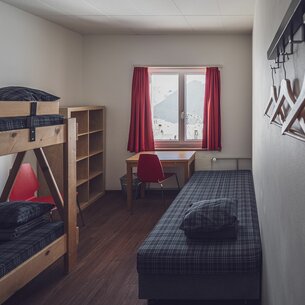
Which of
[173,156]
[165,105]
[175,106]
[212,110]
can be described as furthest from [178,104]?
[173,156]

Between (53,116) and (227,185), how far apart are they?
246 centimetres

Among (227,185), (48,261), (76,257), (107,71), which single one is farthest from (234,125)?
(48,261)

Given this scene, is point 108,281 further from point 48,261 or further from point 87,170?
point 87,170

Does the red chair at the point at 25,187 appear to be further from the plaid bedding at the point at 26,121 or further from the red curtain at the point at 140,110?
the red curtain at the point at 140,110

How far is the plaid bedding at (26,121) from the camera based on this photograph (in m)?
2.69

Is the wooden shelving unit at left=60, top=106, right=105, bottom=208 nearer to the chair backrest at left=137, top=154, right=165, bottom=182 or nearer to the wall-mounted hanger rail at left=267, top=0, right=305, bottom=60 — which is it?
the chair backrest at left=137, top=154, right=165, bottom=182

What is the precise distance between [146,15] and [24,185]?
2.33m

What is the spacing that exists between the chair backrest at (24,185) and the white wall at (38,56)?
24cm

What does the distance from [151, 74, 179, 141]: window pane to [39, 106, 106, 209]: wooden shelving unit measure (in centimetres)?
78

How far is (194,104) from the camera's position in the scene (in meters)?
6.59

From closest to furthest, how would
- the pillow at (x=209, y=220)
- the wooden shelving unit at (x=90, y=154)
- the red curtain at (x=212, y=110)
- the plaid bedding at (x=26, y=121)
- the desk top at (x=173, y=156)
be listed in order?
the plaid bedding at (x=26, y=121)
the pillow at (x=209, y=220)
the desk top at (x=173, y=156)
the wooden shelving unit at (x=90, y=154)
the red curtain at (x=212, y=110)

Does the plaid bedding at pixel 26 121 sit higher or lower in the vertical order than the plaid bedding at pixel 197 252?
higher

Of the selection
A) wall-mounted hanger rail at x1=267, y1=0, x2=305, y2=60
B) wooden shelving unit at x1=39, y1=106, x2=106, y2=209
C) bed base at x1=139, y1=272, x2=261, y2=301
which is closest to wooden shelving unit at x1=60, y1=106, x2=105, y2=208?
wooden shelving unit at x1=39, y1=106, x2=106, y2=209

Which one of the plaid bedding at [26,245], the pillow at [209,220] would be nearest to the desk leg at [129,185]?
the plaid bedding at [26,245]
